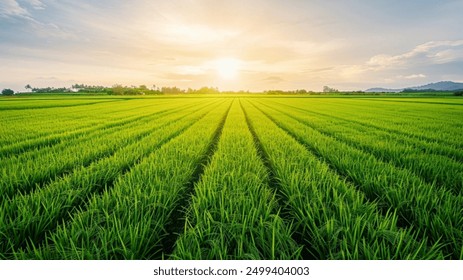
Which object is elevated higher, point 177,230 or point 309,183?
point 309,183

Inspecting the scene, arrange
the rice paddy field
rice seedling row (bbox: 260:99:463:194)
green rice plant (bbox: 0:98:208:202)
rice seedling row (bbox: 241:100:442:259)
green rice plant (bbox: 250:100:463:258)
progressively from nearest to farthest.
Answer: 1. rice seedling row (bbox: 241:100:442:259)
2. the rice paddy field
3. green rice plant (bbox: 250:100:463:258)
4. green rice plant (bbox: 0:98:208:202)
5. rice seedling row (bbox: 260:99:463:194)

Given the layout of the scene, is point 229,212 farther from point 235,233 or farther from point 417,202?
point 417,202

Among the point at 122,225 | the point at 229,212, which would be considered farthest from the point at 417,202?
the point at 122,225

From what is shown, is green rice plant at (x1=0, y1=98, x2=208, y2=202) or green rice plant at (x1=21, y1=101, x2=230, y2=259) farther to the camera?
green rice plant at (x1=0, y1=98, x2=208, y2=202)

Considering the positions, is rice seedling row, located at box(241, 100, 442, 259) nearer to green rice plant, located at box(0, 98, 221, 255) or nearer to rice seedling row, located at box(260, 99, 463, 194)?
rice seedling row, located at box(260, 99, 463, 194)

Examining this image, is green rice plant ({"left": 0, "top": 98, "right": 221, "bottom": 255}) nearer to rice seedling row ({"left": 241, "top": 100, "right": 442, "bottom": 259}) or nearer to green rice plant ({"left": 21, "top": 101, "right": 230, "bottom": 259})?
green rice plant ({"left": 21, "top": 101, "right": 230, "bottom": 259})

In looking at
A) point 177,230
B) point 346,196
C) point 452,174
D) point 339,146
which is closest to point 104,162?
point 177,230

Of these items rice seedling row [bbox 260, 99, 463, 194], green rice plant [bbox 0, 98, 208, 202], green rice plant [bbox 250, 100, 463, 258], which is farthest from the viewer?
rice seedling row [bbox 260, 99, 463, 194]

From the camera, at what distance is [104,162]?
14.8 feet

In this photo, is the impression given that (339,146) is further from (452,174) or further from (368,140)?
(452,174)

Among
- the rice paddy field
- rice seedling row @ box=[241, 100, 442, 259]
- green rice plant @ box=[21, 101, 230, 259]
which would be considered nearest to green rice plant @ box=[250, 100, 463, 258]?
the rice paddy field

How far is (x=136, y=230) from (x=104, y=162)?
3.05 meters

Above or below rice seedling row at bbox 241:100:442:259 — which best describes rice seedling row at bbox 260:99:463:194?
below
